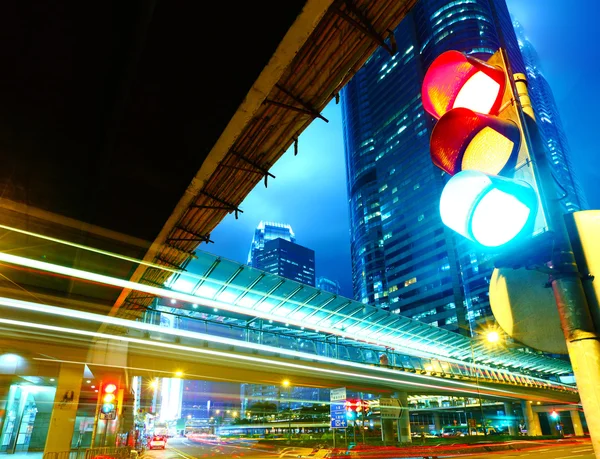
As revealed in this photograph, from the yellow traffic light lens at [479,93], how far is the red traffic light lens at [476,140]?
0.35 metres

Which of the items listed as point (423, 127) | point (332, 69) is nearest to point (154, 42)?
point (332, 69)

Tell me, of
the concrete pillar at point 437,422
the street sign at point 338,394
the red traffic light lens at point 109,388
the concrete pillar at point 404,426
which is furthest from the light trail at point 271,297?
the concrete pillar at point 437,422

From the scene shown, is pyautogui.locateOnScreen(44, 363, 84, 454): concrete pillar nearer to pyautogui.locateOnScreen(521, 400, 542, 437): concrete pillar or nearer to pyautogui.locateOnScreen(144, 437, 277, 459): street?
pyautogui.locateOnScreen(144, 437, 277, 459): street

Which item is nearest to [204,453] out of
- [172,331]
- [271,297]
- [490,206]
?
[172,331]

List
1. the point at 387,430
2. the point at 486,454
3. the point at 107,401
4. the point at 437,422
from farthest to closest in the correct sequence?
1. the point at 437,422
2. the point at 387,430
3. the point at 486,454
4. the point at 107,401

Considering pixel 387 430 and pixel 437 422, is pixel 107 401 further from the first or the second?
pixel 437 422

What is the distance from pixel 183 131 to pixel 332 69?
2295mm

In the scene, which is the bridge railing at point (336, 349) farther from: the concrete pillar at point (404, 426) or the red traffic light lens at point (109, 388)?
the concrete pillar at point (404, 426)

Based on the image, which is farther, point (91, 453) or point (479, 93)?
point (91, 453)

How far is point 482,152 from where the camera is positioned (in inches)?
98.0

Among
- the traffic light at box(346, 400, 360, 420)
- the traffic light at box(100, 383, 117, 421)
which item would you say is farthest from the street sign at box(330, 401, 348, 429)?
the traffic light at box(100, 383, 117, 421)

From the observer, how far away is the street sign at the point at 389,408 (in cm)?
3064

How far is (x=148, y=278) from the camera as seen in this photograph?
1150 cm

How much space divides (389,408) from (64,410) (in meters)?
25.1
